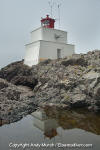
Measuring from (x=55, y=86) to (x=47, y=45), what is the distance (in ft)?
25.5

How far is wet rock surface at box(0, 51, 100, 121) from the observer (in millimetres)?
10703

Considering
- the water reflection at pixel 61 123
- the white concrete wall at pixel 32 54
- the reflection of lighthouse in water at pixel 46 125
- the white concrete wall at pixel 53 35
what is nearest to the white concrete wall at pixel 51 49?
the white concrete wall at pixel 32 54

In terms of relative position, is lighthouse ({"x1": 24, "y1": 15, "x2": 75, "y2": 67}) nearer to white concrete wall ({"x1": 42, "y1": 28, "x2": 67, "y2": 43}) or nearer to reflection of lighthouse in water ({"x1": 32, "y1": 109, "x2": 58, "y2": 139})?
white concrete wall ({"x1": 42, "y1": 28, "x2": 67, "y2": 43})

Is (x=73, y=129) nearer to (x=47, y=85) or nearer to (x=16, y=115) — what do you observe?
(x=16, y=115)

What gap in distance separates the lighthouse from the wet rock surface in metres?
1.93

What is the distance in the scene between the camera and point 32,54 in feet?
65.8

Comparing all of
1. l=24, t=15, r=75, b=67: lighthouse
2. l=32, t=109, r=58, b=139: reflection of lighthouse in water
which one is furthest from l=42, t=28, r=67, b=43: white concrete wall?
l=32, t=109, r=58, b=139: reflection of lighthouse in water

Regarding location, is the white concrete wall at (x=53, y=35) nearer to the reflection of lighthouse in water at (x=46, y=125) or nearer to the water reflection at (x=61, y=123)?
the water reflection at (x=61, y=123)

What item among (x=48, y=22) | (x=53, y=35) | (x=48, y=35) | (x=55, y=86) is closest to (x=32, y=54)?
(x=48, y=35)

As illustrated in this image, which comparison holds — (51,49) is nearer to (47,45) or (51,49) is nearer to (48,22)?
(47,45)

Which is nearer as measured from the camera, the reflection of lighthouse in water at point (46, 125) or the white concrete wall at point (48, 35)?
the reflection of lighthouse in water at point (46, 125)

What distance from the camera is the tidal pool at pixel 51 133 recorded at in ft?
17.2

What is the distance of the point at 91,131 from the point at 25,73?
39.8ft

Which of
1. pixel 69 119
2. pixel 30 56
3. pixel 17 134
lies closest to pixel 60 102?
pixel 69 119
